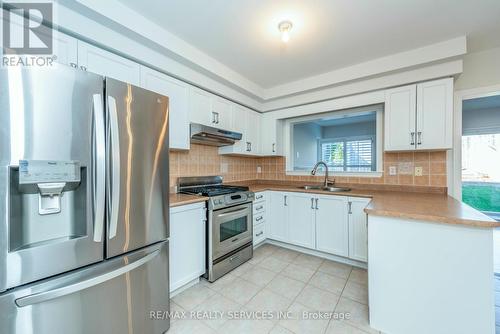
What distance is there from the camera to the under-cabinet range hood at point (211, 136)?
234cm

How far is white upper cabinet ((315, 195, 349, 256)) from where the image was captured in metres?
2.48

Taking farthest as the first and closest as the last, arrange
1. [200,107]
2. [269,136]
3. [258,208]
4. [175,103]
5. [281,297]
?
1. [269,136]
2. [258,208]
3. [200,107]
4. [175,103]
5. [281,297]

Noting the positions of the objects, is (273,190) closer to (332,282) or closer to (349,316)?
(332,282)

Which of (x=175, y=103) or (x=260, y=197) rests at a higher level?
(x=175, y=103)

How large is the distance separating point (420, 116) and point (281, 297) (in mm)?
2401

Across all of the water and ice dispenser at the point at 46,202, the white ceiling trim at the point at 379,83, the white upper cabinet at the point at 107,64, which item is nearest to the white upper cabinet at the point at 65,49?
the white upper cabinet at the point at 107,64

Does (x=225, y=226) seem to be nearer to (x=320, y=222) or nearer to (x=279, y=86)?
(x=320, y=222)

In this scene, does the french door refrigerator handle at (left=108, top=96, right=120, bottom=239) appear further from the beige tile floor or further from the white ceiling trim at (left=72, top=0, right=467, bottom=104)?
the beige tile floor

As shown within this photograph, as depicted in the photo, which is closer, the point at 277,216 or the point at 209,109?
the point at 209,109

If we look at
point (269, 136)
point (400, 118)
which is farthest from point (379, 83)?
point (269, 136)

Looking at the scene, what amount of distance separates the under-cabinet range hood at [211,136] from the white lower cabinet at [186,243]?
0.83 m

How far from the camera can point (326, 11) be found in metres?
1.64

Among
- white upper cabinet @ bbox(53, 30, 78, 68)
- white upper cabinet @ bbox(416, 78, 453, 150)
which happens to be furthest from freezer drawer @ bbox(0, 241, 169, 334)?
white upper cabinet @ bbox(416, 78, 453, 150)

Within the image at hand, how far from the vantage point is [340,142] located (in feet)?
19.3
